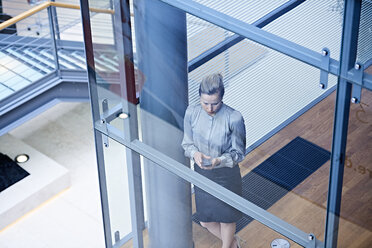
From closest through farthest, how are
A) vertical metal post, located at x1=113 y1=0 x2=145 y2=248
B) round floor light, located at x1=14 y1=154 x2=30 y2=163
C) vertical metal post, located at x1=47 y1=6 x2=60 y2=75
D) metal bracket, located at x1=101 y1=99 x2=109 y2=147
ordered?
vertical metal post, located at x1=113 y1=0 x2=145 y2=248, metal bracket, located at x1=101 y1=99 x2=109 y2=147, vertical metal post, located at x1=47 y1=6 x2=60 y2=75, round floor light, located at x1=14 y1=154 x2=30 y2=163

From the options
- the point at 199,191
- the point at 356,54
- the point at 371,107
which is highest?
the point at 356,54

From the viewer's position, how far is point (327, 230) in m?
1.99

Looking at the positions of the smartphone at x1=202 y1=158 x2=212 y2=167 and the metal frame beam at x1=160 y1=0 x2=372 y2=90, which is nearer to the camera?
the metal frame beam at x1=160 y1=0 x2=372 y2=90

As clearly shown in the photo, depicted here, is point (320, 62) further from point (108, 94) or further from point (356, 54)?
point (108, 94)

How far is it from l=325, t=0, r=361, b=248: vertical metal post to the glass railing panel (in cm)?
2

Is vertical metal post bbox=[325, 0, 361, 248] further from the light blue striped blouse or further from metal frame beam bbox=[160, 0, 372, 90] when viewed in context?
the light blue striped blouse

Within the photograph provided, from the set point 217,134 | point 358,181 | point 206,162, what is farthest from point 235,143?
point 358,181

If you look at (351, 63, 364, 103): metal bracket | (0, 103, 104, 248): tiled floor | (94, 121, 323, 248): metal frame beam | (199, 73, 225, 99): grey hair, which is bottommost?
(0, 103, 104, 248): tiled floor

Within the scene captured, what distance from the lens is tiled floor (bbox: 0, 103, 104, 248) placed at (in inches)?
202

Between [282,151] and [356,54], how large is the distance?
452 mm

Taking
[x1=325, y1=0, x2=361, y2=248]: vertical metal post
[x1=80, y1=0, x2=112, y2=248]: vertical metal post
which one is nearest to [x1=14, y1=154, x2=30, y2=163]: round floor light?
[x1=80, y1=0, x2=112, y2=248]: vertical metal post

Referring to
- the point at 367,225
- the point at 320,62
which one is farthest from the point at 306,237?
the point at 320,62

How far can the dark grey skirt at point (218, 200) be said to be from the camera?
7.36 feet

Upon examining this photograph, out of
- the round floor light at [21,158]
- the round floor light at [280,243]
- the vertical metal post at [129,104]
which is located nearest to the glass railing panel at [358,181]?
the round floor light at [280,243]
